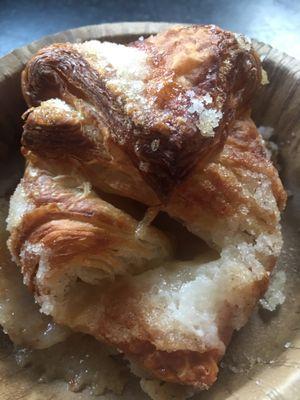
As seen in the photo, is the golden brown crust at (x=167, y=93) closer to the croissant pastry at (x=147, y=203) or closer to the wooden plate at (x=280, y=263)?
the croissant pastry at (x=147, y=203)

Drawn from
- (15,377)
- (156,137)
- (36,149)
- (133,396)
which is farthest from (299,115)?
(15,377)

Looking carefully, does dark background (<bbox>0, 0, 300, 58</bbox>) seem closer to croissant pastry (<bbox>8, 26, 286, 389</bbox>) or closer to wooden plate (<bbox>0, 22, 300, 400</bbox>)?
wooden plate (<bbox>0, 22, 300, 400</bbox>)

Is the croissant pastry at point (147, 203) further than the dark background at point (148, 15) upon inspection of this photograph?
No

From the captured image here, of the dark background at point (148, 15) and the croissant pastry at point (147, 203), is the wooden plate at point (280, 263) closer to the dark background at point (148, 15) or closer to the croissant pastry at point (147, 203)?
the croissant pastry at point (147, 203)

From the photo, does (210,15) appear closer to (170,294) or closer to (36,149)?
(36,149)

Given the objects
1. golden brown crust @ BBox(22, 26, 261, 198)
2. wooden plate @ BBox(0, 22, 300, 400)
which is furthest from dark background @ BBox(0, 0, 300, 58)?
golden brown crust @ BBox(22, 26, 261, 198)

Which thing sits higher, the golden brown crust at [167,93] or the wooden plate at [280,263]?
the golden brown crust at [167,93]

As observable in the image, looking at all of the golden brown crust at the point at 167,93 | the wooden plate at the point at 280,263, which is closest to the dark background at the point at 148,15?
the wooden plate at the point at 280,263

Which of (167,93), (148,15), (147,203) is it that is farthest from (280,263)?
(148,15)
